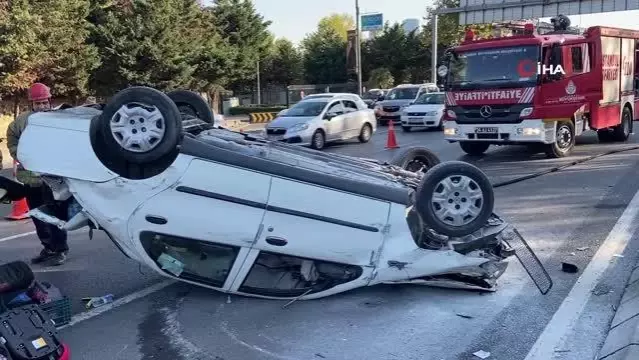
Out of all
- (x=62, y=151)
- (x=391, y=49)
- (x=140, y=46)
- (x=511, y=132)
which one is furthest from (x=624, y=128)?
(x=391, y=49)

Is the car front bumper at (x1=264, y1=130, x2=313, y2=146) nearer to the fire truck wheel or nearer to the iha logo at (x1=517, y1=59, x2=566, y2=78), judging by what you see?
the iha logo at (x1=517, y1=59, x2=566, y2=78)

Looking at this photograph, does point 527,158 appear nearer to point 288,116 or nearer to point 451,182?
point 288,116

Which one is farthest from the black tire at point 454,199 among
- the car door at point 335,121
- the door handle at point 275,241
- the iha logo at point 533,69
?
the car door at point 335,121

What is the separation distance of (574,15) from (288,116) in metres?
18.1

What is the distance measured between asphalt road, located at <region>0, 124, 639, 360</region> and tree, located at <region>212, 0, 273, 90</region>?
38.3 meters

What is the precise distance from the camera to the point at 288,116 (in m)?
18.4

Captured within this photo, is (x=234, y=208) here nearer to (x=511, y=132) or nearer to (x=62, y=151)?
(x=62, y=151)

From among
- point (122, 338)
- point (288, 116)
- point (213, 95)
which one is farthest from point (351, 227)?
point (213, 95)

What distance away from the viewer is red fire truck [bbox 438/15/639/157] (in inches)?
504

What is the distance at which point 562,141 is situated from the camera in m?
13.5

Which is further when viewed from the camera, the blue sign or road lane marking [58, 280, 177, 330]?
the blue sign

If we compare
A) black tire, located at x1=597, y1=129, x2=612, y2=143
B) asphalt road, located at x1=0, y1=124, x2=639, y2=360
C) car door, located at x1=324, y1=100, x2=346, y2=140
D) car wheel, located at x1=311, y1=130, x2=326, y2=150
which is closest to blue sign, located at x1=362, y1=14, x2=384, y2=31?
car door, located at x1=324, y1=100, x2=346, y2=140

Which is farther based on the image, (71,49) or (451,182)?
(71,49)

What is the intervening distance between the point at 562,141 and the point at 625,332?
10.0m
